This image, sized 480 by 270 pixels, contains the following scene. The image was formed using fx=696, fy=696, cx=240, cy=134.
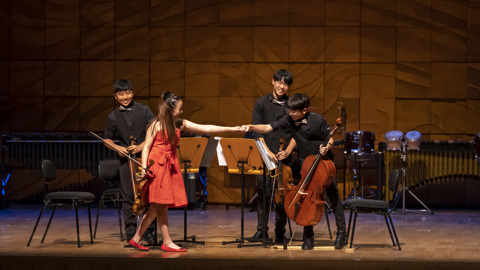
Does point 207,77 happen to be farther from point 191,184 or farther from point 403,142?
point 403,142

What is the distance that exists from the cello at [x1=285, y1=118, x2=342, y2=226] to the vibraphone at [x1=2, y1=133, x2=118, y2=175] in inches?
147

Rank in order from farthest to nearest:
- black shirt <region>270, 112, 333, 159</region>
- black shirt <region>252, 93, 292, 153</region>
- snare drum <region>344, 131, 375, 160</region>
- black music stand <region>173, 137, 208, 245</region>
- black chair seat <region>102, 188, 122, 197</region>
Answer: snare drum <region>344, 131, 375, 160</region>
black chair seat <region>102, 188, 122, 197</region>
black shirt <region>252, 93, 292, 153</region>
black music stand <region>173, 137, 208, 245</region>
black shirt <region>270, 112, 333, 159</region>

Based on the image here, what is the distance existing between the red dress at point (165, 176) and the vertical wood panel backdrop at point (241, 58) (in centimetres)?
387

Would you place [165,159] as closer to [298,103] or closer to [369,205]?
[298,103]

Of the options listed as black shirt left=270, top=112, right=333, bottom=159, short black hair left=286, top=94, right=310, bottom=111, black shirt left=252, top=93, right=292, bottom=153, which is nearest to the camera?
short black hair left=286, top=94, right=310, bottom=111

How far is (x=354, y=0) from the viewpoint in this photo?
387 inches

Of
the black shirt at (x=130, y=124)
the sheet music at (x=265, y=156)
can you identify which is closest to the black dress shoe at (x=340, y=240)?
the sheet music at (x=265, y=156)

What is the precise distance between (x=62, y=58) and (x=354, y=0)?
4.27 meters

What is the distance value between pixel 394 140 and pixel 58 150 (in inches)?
172

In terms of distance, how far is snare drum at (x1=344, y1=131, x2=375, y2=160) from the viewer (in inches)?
348

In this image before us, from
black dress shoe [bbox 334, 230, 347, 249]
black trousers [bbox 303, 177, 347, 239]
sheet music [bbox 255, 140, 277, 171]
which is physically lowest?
black dress shoe [bbox 334, 230, 347, 249]

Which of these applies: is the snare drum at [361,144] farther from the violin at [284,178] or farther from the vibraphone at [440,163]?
the violin at [284,178]

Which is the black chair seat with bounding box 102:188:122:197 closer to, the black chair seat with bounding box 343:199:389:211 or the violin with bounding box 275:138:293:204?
the violin with bounding box 275:138:293:204

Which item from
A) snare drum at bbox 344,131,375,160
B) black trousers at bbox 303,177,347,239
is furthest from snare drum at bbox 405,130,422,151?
black trousers at bbox 303,177,347,239
